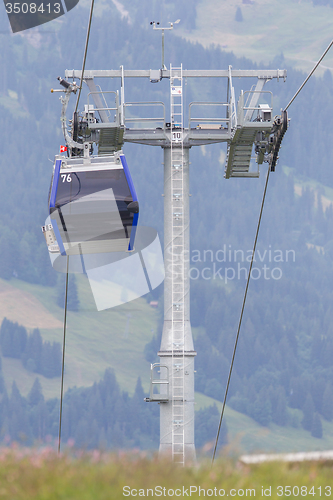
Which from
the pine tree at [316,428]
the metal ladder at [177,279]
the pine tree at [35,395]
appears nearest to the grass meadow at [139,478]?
the metal ladder at [177,279]

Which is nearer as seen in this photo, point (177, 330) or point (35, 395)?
point (177, 330)

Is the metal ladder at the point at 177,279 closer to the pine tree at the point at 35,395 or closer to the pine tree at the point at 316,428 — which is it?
the pine tree at the point at 35,395

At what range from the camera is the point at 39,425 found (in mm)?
185375

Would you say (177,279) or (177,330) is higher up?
(177,279)

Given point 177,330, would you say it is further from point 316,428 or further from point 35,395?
point 316,428

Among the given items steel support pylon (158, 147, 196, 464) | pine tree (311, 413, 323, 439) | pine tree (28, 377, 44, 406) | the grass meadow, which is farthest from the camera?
pine tree (311, 413, 323, 439)

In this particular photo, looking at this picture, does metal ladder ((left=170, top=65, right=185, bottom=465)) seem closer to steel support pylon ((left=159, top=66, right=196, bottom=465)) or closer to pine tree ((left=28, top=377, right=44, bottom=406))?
steel support pylon ((left=159, top=66, right=196, bottom=465))

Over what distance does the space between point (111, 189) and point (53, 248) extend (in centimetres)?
202

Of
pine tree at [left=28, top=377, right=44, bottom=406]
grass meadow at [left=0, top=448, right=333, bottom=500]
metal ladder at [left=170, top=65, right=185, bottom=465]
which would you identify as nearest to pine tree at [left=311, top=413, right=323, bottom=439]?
pine tree at [left=28, top=377, right=44, bottom=406]

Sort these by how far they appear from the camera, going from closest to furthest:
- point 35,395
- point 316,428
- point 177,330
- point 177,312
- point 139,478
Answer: point 139,478, point 177,330, point 177,312, point 35,395, point 316,428

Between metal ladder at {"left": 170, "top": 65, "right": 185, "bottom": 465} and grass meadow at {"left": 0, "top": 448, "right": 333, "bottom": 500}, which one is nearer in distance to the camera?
grass meadow at {"left": 0, "top": 448, "right": 333, "bottom": 500}

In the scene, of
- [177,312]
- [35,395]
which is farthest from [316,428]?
[177,312]

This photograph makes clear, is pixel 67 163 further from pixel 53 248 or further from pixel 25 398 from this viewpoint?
pixel 25 398

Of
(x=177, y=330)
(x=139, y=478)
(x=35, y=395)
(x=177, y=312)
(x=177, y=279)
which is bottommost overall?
(x=139, y=478)
